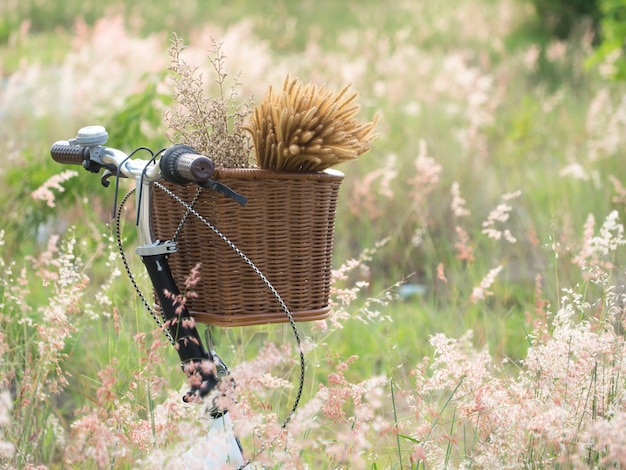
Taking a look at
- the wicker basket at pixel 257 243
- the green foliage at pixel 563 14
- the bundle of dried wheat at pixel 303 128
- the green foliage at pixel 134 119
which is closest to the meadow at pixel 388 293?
the green foliage at pixel 134 119

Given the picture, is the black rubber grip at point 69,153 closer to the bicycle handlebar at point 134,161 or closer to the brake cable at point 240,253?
the bicycle handlebar at point 134,161

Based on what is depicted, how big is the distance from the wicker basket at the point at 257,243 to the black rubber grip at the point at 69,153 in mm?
229

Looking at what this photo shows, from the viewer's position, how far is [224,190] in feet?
6.77

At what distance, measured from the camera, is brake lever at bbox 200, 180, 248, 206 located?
80.4 inches

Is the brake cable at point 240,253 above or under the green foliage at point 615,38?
under

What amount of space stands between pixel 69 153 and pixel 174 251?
16.1 inches

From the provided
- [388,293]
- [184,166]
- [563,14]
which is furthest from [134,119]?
[563,14]

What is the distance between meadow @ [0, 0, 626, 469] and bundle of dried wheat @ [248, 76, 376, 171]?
18.8 inches

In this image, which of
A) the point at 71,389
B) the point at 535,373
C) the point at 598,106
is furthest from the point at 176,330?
the point at 598,106

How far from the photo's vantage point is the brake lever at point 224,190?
6.70 ft

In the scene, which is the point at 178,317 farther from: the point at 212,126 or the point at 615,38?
the point at 615,38

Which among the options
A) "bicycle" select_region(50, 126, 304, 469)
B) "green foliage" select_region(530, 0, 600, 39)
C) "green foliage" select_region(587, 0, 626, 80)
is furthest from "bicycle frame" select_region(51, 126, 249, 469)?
"green foliage" select_region(530, 0, 600, 39)

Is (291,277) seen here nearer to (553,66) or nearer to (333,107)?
(333,107)

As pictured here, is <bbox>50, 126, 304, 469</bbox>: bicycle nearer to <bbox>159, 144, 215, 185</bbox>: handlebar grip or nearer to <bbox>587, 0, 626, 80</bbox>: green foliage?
<bbox>159, 144, 215, 185</bbox>: handlebar grip
